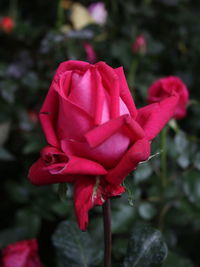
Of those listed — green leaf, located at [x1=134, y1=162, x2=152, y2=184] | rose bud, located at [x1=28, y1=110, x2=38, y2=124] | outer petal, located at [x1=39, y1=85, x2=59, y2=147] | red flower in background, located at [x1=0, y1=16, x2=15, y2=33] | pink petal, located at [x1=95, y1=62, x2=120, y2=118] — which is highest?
pink petal, located at [x1=95, y1=62, x2=120, y2=118]

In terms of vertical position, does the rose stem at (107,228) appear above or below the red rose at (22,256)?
above

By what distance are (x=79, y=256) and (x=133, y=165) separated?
0.88ft

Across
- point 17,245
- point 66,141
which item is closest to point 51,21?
point 17,245

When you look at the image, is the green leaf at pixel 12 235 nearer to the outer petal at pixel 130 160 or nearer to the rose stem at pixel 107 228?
the rose stem at pixel 107 228

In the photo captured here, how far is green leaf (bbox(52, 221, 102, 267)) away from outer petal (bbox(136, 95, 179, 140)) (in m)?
0.24

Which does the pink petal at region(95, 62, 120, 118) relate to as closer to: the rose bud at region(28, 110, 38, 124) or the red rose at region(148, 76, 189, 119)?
the red rose at region(148, 76, 189, 119)

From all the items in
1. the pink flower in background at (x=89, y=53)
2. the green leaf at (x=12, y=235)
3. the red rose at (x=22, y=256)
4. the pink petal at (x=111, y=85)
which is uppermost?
the pink petal at (x=111, y=85)

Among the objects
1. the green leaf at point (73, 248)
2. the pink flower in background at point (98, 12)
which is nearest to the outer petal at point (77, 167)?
the green leaf at point (73, 248)

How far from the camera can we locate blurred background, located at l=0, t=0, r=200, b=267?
872mm

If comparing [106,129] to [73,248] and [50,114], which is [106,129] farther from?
[73,248]

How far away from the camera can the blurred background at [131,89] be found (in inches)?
34.3

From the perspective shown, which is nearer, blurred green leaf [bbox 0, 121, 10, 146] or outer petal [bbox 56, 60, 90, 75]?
outer petal [bbox 56, 60, 90, 75]

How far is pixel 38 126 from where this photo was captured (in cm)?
→ 104

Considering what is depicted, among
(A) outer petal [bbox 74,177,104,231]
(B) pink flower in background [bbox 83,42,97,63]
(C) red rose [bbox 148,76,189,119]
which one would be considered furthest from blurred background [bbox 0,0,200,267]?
(A) outer petal [bbox 74,177,104,231]
